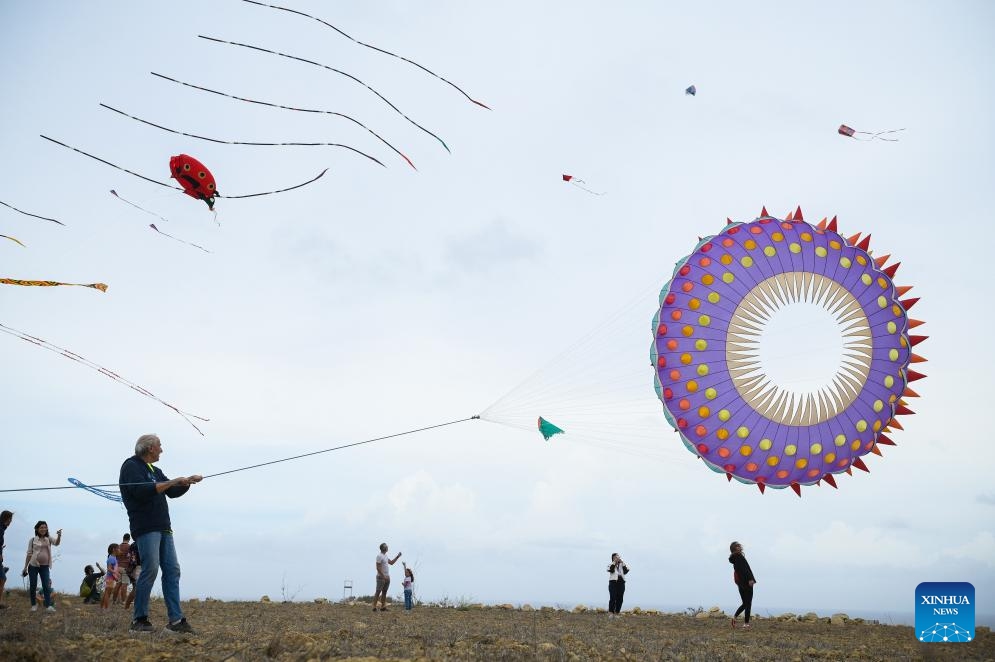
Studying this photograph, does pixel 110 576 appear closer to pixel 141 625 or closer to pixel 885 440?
pixel 141 625

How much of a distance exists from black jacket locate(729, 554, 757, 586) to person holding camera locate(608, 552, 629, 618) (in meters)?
2.50

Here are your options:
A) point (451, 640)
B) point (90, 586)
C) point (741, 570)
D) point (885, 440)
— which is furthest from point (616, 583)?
point (90, 586)

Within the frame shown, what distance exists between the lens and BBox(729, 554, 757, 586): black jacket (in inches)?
615

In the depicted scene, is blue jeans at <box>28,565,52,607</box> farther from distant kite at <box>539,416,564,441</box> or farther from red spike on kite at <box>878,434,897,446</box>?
red spike on kite at <box>878,434,897,446</box>

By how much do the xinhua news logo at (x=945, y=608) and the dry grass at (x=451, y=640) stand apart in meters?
1.44

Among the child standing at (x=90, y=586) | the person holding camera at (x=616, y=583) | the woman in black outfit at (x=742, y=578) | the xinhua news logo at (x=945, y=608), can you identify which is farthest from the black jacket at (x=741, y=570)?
the child standing at (x=90, y=586)

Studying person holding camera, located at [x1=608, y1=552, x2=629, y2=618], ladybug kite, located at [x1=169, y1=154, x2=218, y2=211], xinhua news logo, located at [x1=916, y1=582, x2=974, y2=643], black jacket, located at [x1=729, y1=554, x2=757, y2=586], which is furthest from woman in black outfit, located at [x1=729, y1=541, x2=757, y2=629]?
ladybug kite, located at [x1=169, y1=154, x2=218, y2=211]

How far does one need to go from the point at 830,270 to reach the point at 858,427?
3.02 metres

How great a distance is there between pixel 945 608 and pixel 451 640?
213 inches

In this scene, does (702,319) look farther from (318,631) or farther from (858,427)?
(318,631)

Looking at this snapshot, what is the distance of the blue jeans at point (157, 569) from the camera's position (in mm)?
8016

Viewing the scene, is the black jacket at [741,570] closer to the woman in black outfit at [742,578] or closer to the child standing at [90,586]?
the woman in black outfit at [742,578]

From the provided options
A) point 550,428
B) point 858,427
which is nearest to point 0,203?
point 550,428

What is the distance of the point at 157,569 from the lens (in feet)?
26.4
